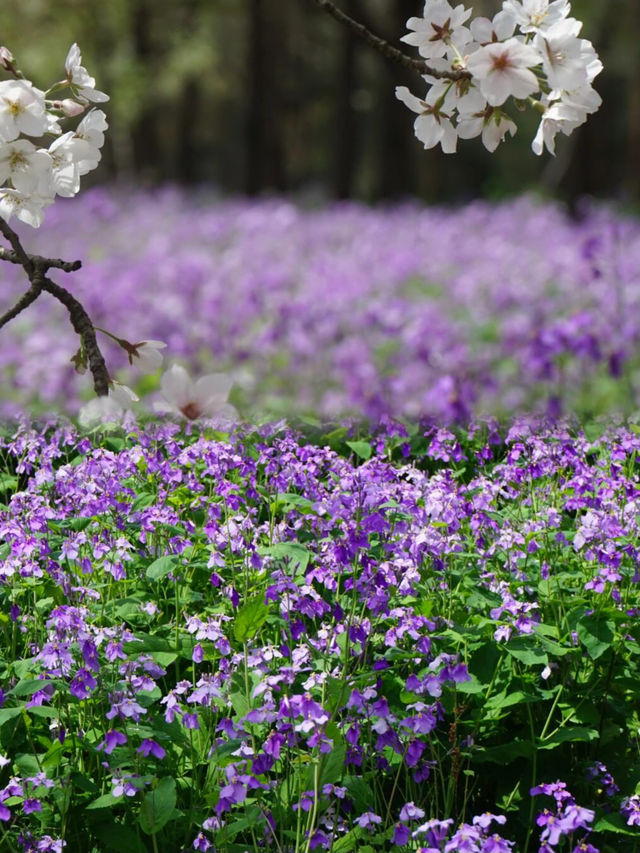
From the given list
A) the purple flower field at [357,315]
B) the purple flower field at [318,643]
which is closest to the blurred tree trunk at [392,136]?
the purple flower field at [357,315]

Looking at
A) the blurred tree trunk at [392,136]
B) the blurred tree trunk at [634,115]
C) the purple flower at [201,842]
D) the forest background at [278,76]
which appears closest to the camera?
the purple flower at [201,842]

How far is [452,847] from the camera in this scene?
2.48 metres

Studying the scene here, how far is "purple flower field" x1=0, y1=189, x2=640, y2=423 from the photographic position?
21.4 feet

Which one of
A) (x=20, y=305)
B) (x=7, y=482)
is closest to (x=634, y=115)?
(x=7, y=482)

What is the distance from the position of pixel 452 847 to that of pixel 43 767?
99cm

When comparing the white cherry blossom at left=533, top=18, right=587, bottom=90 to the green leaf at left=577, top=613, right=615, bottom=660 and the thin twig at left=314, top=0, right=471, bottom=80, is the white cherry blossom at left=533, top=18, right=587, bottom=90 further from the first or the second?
the green leaf at left=577, top=613, right=615, bottom=660

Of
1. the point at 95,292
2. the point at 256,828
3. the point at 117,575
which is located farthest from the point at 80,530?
the point at 95,292

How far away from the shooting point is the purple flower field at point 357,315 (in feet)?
21.4

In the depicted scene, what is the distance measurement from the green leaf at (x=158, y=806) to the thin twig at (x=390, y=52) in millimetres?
1667

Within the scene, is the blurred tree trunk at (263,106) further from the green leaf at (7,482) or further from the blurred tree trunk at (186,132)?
the green leaf at (7,482)

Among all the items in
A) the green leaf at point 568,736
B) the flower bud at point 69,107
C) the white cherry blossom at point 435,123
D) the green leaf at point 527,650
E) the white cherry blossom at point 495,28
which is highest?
the white cherry blossom at point 495,28

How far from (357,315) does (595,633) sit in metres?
6.19

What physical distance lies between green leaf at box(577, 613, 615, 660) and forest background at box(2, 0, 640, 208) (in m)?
14.3

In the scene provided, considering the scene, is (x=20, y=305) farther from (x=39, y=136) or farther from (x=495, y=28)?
(x=495, y=28)
